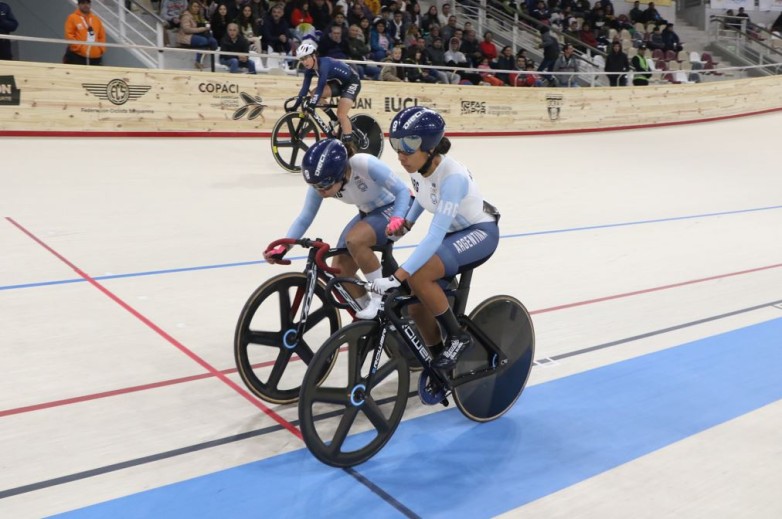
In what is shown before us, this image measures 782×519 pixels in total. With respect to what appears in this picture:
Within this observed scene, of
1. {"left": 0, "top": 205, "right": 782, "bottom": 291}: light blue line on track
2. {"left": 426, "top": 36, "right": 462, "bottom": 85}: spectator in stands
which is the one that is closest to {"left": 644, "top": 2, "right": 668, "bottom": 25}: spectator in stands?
{"left": 426, "top": 36, "right": 462, "bottom": 85}: spectator in stands

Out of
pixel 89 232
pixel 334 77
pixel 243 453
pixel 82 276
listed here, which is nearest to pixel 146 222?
pixel 89 232

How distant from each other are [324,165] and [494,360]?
106cm

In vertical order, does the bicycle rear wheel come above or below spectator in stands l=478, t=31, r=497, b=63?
below

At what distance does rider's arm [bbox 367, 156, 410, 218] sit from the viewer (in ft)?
→ 10.8

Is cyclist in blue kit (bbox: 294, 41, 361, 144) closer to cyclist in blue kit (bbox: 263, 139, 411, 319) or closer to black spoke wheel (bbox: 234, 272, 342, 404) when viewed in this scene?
cyclist in blue kit (bbox: 263, 139, 411, 319)

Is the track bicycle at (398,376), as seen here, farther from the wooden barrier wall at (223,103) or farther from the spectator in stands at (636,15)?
the spectator in stands at (636,15)

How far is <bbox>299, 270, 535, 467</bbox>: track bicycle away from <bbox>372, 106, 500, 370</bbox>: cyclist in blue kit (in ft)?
0.25

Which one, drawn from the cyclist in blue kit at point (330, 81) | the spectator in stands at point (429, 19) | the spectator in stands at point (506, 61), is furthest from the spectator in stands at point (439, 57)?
the cyclist in blue kit at point (330, 81)

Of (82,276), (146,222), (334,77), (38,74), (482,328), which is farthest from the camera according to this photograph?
(38,74)

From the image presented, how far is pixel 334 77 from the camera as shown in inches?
300

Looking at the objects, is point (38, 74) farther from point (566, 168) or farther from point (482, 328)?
point (482, 328)

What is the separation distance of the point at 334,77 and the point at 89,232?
9.83ft

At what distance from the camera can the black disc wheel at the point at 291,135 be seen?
7859 mm

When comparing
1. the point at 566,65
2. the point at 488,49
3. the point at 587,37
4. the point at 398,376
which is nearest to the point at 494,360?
the point at 398,376
